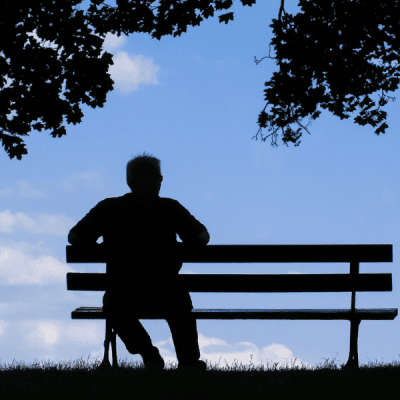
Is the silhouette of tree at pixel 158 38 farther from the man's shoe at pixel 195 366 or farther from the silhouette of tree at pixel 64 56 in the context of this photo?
the man's shoe at pixel 195 366

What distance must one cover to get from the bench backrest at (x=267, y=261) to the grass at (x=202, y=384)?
707 millimetres

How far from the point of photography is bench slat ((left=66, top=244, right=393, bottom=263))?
4992mm

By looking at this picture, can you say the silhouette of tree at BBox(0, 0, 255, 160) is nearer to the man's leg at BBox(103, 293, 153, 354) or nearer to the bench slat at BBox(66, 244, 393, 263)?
the bench slat at BBox(66, 244, 393, 263)

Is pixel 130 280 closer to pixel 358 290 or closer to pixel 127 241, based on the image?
pixel 127 241

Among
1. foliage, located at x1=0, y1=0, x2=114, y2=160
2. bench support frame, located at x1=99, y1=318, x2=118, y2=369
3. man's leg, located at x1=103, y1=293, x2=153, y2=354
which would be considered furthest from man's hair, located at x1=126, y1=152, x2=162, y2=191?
foliage, located at x1=0, y1=0, x2=114, y2=160

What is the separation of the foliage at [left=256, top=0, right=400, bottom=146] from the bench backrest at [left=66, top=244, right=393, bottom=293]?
4850mm

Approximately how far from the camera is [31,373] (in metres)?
4.85

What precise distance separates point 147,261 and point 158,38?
5.59 metres

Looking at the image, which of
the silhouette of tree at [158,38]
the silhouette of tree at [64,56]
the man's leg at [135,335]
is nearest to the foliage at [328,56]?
the silhouette of tree at [158,38]

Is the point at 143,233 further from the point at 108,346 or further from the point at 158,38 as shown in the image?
the point at 158,38

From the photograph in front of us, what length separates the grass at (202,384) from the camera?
377 centimetres

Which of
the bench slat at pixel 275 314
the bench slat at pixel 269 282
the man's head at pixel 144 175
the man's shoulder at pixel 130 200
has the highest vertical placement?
the man's head at pixel 144 175

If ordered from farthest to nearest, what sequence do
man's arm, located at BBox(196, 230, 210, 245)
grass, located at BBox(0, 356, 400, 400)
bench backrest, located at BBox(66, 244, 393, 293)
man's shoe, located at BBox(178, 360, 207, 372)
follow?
bench backrest, located at BBox(66, 244, 393, 293) → man's arm, located at BBox(196, 230, 210, 245) → man's shoe, located at BBox(178, 360, 207, 372) → grass, located at BBox(0, 356, 400, 400)

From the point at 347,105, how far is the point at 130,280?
7.52 meters
